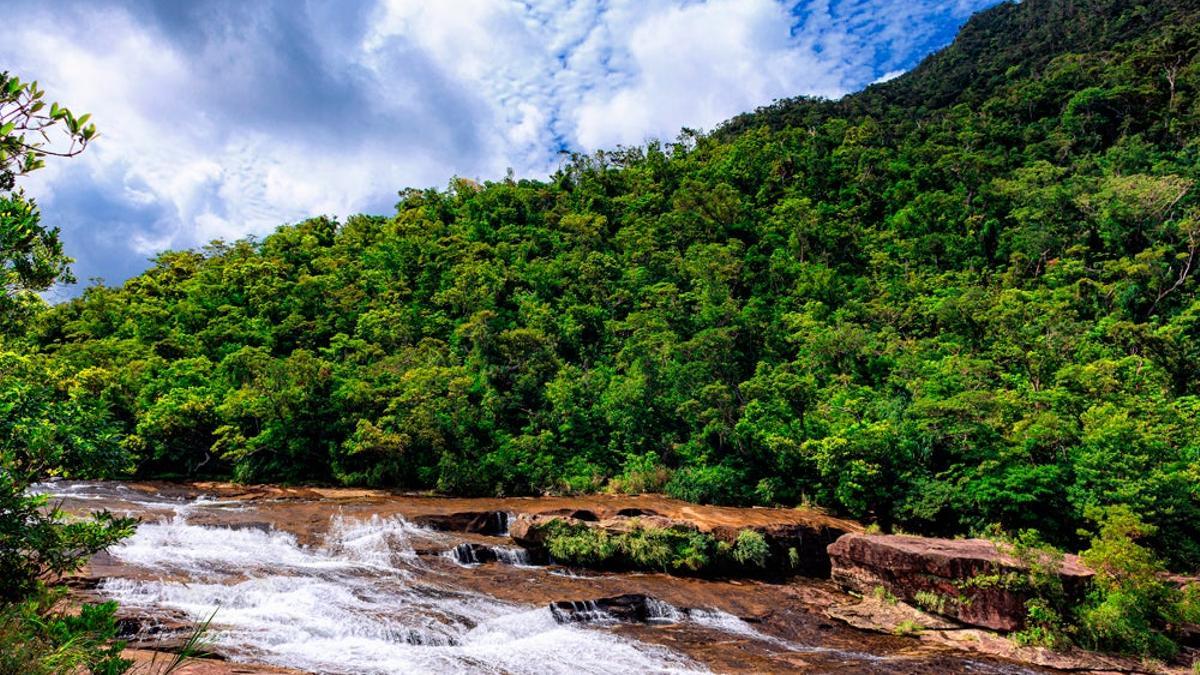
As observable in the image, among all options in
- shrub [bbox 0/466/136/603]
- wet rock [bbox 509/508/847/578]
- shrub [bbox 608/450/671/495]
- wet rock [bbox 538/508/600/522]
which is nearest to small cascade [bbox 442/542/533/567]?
wet rock [bbox 509/508/847/578]

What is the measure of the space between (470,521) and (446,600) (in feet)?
22.7

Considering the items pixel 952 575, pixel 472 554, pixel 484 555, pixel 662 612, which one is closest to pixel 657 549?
pixel 662 612

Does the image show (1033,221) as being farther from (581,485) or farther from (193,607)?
(193,607)

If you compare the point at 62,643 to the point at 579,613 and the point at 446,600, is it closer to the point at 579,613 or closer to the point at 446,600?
the point at 446,600

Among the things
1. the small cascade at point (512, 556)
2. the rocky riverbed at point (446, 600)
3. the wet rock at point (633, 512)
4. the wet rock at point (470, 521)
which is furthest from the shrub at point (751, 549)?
the wet rock at point (470, 521)

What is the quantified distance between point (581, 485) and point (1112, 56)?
231 feet

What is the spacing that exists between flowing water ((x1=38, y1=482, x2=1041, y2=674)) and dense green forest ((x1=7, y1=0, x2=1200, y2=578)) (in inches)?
228

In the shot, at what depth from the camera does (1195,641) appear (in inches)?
579

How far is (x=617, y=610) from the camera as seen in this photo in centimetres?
1451

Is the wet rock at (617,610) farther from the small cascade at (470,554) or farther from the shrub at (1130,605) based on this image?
the shrub at (1130,605)

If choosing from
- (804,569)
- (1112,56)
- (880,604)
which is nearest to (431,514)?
(804,569)

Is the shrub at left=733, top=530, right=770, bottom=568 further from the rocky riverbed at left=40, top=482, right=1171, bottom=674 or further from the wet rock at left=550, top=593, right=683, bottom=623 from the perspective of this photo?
the wet rock at left=550, top=593, right=683, bottom=623

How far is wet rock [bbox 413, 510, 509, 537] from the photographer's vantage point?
794 inches

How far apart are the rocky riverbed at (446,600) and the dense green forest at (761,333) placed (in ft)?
17.3
